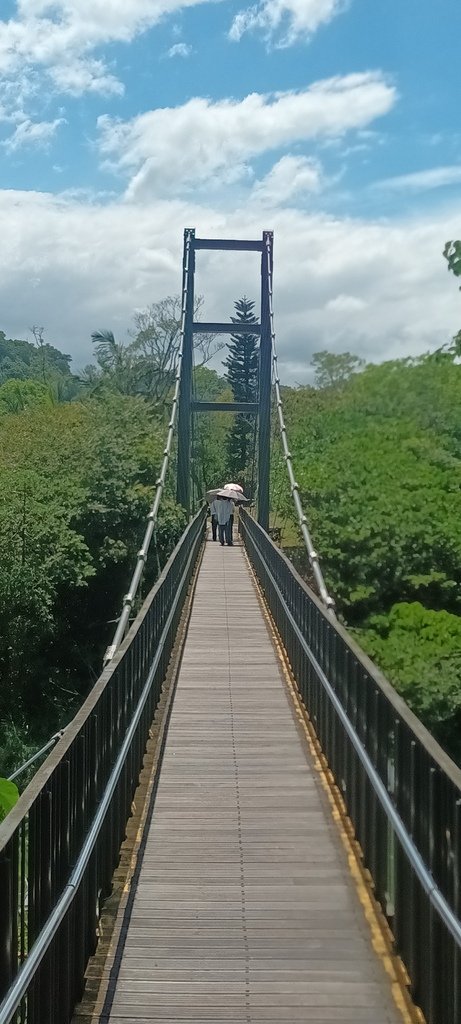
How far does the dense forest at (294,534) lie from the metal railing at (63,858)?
19145 mm

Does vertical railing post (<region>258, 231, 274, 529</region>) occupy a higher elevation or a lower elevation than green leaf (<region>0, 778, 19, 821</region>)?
higher

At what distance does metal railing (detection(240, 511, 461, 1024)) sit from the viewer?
3471 mm

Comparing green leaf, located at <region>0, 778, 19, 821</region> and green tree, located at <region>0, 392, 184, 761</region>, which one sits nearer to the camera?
green leaf, located at <region>0, 778, 19, 821</region>

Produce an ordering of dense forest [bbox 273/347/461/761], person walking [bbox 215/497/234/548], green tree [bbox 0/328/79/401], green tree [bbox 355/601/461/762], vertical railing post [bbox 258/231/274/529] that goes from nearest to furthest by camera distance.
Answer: green tree [bbox 355/601/461/762] → dense forest [bbox 273/347/461/761] → person walking [bbox 215/497/234/548] → vertical railing post [bbox 258/231/274/529] → green tree [bbox 0/328/79/401]

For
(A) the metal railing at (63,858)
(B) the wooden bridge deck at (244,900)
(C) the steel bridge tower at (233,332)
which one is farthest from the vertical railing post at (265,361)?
(A) the metal railing at (63,858)

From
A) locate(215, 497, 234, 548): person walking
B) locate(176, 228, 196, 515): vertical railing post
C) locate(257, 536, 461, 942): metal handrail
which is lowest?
locate(257, 536, 461, 942): metal handrail

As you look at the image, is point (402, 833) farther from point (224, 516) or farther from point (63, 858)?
point (224, 516)

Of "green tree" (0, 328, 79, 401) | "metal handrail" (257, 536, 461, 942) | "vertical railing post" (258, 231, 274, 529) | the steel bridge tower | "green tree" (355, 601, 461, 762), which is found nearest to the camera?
"metal handrail" (257, 536, 461, 942)

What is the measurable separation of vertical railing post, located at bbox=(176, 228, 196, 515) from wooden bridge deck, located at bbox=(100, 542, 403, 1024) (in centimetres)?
2335

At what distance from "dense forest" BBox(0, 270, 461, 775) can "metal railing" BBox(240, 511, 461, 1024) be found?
1789cm

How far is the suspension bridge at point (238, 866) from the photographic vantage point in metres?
3.45

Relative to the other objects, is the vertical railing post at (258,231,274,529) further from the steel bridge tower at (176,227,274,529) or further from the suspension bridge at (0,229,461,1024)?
the suspension bridge at (0,229,461,1024)

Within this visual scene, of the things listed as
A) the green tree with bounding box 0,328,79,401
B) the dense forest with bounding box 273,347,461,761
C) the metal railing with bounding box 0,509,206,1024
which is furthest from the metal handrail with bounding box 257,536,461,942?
the green tree with bounding box 0,328,79,401

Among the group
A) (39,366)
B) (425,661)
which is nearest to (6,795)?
(425,661)
